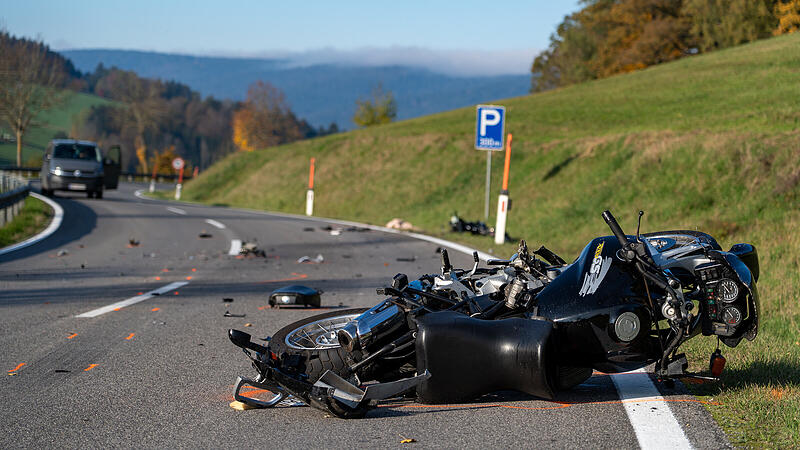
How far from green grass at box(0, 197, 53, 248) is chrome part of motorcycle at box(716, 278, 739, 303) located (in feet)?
47.0

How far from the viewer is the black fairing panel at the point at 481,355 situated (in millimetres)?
4301

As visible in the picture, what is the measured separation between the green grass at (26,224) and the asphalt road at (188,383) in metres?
4.60

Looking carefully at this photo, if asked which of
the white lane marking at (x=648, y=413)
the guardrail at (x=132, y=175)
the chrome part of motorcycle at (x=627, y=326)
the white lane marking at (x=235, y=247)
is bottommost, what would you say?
the guardrail at (x=132, y=175)

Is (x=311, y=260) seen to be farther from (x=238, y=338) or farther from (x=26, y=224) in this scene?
(x=26, y=224)

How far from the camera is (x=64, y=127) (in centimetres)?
14938

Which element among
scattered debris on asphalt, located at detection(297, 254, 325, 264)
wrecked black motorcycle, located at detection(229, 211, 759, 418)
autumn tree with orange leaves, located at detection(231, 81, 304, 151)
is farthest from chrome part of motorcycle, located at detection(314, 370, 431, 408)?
autumn tree with orange leaves, located at detection(231, 81, 304, 151)

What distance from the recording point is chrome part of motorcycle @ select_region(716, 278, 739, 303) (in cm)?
452

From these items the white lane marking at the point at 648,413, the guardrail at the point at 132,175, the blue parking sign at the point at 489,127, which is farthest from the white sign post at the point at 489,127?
the guardrail at the point at 132,175

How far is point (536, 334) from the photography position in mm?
4312

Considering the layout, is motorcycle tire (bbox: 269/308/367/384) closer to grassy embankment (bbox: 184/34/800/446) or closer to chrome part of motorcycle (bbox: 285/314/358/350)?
chrome part of motorcycle (bbox: 285/314/358/350)

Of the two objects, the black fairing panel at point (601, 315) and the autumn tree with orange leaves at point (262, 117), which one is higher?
the autumn tree with orange leaves at point (262, 117)

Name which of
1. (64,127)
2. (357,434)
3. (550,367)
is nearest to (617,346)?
(550,367)

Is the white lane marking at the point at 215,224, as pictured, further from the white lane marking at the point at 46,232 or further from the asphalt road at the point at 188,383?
the asphalt road at the point at 188,383

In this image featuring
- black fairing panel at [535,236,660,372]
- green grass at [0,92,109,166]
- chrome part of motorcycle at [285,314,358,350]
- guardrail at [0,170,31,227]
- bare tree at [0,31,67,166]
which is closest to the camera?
black fairing panel at [535,236,660,372]
